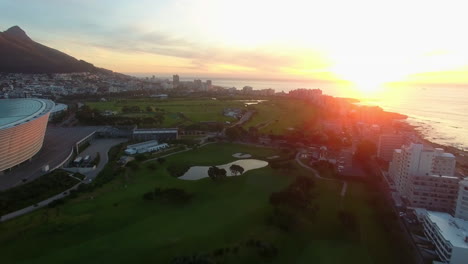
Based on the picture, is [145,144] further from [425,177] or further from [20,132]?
[425,177]

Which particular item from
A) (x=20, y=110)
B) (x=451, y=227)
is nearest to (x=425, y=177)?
(x=451, y=227)

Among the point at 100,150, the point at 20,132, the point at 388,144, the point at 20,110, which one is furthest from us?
the point at 100,150

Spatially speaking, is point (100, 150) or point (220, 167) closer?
point (220, 167)

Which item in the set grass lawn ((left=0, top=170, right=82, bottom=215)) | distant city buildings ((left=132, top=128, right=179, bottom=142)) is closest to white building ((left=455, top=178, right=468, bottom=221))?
grass lawn ((left=0, top=170, right=82, bottom=215))

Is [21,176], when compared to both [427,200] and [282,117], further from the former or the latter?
[282,117]

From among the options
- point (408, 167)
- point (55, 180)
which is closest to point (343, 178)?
point (408, 167)

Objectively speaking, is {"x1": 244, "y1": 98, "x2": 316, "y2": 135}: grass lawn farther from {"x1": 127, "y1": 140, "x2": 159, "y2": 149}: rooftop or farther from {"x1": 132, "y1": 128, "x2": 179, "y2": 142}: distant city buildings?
{"x1": 127, "y1": 140, "x2": 159, "y2": 149}: rooftop

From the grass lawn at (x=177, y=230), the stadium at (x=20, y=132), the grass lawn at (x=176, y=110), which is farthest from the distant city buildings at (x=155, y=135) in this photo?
the grass lawn at (x=177, y=230)

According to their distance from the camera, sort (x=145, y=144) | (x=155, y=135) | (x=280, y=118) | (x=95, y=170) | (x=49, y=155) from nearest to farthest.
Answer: (x=95, y=170) < (x=49, y=155) < (x=145, y=144) < (x=155, y=135) < (x=280, y=118)

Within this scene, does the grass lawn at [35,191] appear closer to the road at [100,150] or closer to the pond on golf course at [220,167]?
the road at [100,150]
